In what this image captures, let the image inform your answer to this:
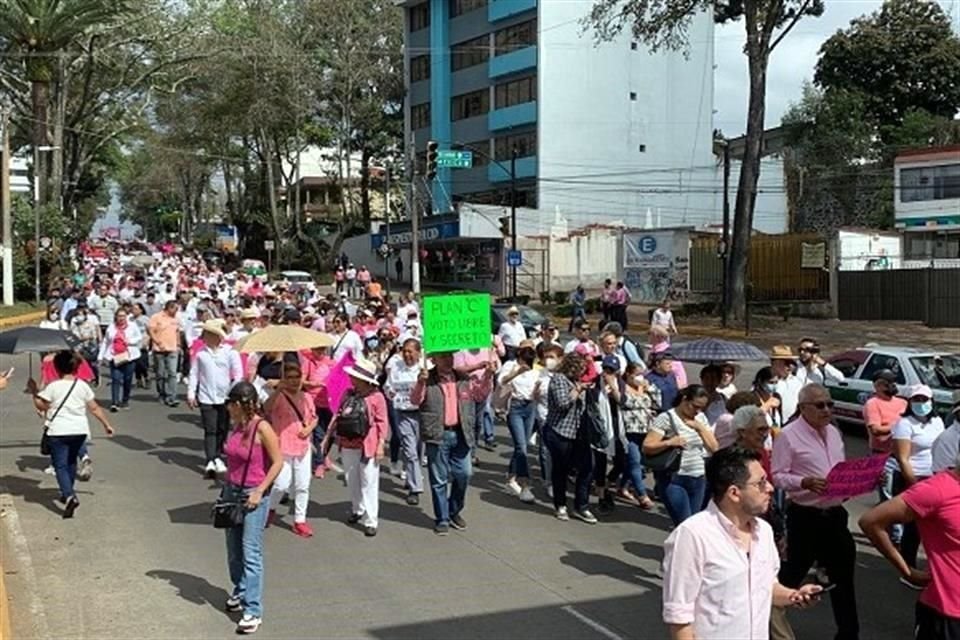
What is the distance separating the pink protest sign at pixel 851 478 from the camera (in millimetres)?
6789

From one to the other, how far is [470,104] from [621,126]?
874 cm

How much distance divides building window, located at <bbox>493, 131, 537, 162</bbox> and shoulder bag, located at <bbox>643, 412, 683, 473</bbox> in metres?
50.6

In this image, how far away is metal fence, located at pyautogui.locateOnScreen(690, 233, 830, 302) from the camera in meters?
40.8

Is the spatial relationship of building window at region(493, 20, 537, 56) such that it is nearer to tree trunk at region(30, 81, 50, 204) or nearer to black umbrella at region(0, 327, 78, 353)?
tree trunk at region(30, 81, 50, 204)

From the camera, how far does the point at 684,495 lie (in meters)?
8.73

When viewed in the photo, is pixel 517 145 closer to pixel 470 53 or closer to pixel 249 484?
pixel 470 53

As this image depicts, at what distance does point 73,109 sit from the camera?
53875 millimetres

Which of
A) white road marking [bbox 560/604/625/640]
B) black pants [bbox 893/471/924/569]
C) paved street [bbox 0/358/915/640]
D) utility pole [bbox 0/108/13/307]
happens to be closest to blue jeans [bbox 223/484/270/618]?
paved street [bbox 0/358/915/640]

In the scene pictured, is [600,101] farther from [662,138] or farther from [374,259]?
[374,259]

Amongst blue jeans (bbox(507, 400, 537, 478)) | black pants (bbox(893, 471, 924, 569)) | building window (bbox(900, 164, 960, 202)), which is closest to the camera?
black pants (bbox(893, 471, 924, 569))

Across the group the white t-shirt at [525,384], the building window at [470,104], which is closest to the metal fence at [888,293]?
the white t-shirt at [525,384]

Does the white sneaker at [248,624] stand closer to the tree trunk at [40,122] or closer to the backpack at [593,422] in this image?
the backpack at [593,422]

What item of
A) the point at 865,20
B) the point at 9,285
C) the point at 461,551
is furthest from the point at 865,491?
the point at 865,20

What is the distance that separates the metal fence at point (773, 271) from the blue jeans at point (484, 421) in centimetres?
2779
